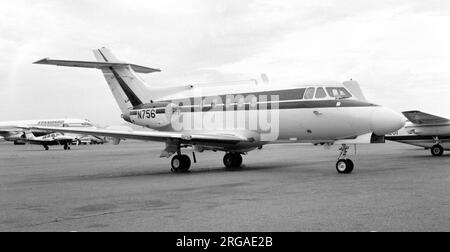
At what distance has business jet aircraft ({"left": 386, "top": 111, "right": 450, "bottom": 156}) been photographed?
24.2m

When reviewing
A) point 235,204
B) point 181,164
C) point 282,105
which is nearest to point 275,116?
point 282,105

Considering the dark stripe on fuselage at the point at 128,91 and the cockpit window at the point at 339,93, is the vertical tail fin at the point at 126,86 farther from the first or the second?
the cockpit window at the point at 339,93

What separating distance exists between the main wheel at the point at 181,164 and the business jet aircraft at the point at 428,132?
40.3 ft

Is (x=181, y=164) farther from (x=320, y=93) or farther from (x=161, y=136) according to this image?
(x=320, y=93)

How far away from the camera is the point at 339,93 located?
50.4 feet

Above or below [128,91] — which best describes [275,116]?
below

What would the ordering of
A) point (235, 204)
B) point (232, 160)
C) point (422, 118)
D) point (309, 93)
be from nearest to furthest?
point (235, 204) → point (309, 93) → point (232, 160) → point (422, 118)

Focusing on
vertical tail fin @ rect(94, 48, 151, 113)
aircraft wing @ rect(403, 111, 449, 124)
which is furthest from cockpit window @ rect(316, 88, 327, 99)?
aircraft wing @ rect(403, 111, 449, 124)

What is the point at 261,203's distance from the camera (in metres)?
9.06

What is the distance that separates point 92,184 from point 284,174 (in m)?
5.72

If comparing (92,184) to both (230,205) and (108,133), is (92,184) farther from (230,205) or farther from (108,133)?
(230,205)

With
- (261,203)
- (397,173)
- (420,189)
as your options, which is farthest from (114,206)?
(397,173)

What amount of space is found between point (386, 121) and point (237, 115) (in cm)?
527

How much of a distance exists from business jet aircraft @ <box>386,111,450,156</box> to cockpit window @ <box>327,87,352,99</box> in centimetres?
996
